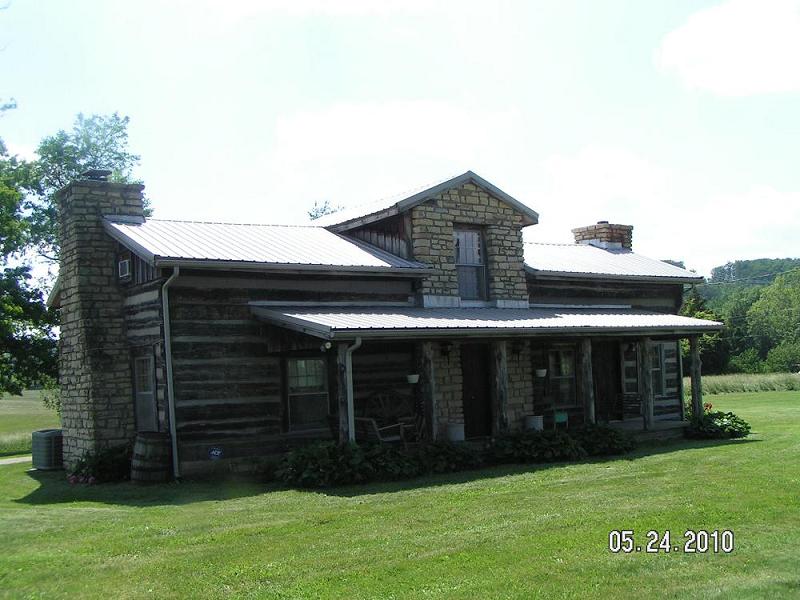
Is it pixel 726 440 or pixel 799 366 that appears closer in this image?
pixel 726 440

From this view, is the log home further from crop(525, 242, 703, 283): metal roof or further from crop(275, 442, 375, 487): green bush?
crop(275, 442, 375, 487): green bush

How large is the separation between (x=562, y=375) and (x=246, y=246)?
8.21 m

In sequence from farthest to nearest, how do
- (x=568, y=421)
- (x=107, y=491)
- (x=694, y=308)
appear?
(x=694, y=308), (x=568, y=421), (x=107, y=491)

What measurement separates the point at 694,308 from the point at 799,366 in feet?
52.3

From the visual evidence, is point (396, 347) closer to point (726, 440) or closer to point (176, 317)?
point (176, 317)

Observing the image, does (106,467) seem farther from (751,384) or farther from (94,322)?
(751,384)

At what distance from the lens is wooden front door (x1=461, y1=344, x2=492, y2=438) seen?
18.0 metres

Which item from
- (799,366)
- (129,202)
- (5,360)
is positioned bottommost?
(799,366)

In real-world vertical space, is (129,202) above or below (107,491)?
above

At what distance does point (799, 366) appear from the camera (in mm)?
67062

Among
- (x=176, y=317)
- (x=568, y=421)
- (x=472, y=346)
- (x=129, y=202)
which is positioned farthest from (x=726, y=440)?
(x=129, y=202)
